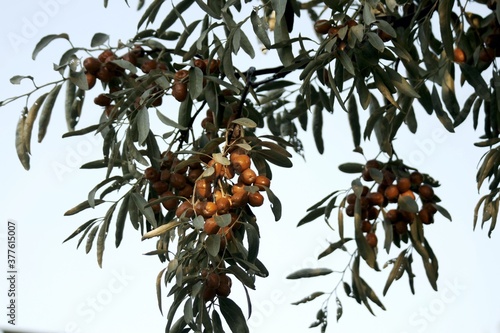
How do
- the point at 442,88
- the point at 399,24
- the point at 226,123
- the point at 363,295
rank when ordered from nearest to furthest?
1. the point at 226,123
2. the point at 442,88
3. the point at 399,24
4. the point at 363,295

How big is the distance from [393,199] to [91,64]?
0.82 m

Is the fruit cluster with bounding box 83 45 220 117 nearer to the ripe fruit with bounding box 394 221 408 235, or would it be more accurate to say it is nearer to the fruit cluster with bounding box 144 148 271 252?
the fruit cluster with bounding box 144 148 271 252

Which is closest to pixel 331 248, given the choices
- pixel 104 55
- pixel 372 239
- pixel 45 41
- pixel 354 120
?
pixel 372 239

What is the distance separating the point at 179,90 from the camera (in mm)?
1827

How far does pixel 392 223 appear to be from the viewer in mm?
2383

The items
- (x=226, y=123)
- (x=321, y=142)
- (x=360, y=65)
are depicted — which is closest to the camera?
(x=360, y=65)

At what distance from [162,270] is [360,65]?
22.3 inches

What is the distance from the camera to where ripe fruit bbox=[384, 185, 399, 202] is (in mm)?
2256

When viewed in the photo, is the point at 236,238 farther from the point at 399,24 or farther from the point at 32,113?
the point at 399,24

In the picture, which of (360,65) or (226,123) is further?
(226,123)

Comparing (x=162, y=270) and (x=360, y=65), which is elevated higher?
(x=360, y=65)

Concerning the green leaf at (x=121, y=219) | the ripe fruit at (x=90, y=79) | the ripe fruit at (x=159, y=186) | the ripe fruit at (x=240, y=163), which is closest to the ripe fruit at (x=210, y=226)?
the ripe fruit at (x=240, y=163)

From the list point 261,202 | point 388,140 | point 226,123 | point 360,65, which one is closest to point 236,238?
point 261,202

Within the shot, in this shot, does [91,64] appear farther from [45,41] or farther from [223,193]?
[223,193]
